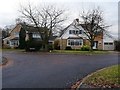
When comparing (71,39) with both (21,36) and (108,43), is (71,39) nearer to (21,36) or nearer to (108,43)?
(108,43)

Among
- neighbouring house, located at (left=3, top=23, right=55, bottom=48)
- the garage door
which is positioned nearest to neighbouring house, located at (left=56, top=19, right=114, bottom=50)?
the garage door

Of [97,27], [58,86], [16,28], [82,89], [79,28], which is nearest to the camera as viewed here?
[82,89]

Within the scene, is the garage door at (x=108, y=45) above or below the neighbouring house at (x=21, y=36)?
below

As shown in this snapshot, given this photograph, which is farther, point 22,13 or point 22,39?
point 22,39

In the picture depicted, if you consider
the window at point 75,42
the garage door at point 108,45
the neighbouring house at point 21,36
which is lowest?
the garage door at point 108,45

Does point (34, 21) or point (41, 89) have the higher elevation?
point (34, 21)

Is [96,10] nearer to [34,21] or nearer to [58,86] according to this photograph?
[34,21]

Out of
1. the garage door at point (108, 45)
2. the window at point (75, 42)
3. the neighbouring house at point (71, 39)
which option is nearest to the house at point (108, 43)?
the garage door at point (108, 45)

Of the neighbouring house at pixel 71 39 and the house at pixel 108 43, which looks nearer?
the neighbouring house at pixel 71 39

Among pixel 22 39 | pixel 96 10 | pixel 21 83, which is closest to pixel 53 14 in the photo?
pixel 96 10

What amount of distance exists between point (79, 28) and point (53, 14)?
11.4 m

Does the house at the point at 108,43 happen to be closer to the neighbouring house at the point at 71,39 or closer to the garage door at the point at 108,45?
the garage door at the point at 108,45

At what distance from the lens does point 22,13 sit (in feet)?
182

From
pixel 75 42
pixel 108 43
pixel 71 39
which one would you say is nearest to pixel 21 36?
pixel 71 39
